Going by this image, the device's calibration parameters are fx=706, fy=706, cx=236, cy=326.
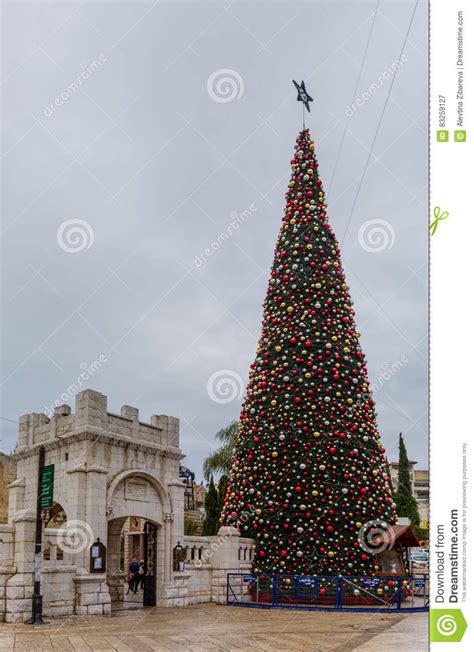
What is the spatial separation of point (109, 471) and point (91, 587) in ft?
9.33

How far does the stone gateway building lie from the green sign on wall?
31cm

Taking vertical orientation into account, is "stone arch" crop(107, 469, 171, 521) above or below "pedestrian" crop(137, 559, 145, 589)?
above

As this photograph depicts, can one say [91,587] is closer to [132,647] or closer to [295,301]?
[132,647]

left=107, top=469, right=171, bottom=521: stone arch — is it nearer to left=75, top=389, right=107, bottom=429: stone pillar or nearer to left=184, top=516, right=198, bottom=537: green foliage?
left=75, top=389, right=107, bottom=429: stone pillar

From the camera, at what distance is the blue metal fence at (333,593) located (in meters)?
19.2

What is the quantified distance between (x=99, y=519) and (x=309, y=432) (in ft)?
23.1

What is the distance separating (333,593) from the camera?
19625 mm

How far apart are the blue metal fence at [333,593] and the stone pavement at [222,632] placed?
46.1 inches

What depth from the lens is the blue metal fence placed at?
1923 centimetres

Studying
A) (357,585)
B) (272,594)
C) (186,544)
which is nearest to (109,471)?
(186,544)

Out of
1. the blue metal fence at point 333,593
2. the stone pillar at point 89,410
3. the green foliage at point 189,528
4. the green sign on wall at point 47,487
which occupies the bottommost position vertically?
the green foliage at point 189,528

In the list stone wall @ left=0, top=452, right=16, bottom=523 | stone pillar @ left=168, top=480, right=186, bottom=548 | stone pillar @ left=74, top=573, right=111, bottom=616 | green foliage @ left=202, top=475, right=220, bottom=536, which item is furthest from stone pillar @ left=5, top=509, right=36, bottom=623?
stone wall @ left=0, top=452, right=16, bottom=523

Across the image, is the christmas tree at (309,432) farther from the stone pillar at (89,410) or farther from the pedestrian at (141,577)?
the stone pillar at (89,410)

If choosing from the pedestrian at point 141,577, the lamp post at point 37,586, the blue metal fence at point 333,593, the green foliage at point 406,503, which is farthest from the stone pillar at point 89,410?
the green foliage at point 406,503
